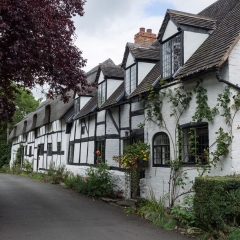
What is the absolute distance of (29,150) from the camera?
32.4 meters

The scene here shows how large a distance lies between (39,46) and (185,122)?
473 centimetres

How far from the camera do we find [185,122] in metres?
9.51

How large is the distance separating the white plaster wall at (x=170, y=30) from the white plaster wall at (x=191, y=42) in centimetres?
49

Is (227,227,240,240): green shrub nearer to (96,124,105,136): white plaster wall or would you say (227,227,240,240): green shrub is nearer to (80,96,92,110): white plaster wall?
(96,124,105,136): white plaster wall

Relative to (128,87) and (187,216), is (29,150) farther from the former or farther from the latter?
(187,216)

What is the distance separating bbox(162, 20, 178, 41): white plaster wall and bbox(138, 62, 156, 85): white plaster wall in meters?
2.07

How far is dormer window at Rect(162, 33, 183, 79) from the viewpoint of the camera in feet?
33.6

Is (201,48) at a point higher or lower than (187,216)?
higher

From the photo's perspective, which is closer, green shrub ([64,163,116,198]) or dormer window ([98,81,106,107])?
green shrub ([64,163,116,198])

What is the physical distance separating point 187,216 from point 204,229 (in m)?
0.70

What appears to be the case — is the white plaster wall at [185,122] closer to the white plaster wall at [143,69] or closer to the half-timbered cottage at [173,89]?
the half-timbered cottage at [173,89]

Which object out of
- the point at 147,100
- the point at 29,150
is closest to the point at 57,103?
the point at 29,150

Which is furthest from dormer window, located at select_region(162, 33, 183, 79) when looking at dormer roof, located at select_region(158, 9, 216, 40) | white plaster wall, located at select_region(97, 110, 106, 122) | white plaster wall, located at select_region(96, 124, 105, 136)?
white plaster wall, located at select_region(96, 124, 105, 136)

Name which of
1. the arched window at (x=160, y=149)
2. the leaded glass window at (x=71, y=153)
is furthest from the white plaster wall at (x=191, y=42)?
the leaded glass window at (x=71, y=153)
